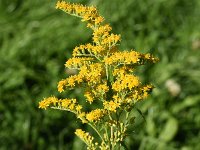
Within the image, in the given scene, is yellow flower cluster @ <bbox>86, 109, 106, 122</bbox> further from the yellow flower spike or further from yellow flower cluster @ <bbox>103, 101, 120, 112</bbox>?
the yellow flower spike

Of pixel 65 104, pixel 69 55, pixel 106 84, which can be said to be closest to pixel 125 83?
pixel 106 84

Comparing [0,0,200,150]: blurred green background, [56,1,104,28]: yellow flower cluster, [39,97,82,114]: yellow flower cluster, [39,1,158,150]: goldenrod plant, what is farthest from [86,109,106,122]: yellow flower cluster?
[0,0,200,150]: blurred green background

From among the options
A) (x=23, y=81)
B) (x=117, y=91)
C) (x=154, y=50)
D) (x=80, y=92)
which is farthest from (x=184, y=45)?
(x=117, y=91)

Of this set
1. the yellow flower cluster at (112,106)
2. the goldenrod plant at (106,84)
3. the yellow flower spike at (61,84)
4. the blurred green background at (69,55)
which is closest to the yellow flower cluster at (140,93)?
the goldenrod plant at (106,84)

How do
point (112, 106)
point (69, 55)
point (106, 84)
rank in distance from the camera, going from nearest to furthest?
1. point (112, 106)
2. point (106, 84)
3. point (69, 55)

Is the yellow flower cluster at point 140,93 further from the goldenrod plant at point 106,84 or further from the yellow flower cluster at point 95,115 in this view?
the yellow flower cluster at point 95,115

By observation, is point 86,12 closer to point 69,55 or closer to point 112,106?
point 112,106

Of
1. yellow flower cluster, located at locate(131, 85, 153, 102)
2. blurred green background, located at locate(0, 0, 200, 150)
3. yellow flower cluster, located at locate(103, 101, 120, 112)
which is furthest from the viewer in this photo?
blurred green background, located at locate(0, 0, 200, 150)

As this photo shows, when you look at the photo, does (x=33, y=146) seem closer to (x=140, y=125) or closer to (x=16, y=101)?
(x=16, y=101)

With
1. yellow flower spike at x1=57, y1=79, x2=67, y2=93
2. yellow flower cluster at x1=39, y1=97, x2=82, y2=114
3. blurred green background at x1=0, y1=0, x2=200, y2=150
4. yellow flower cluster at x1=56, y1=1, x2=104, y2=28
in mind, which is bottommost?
yellow flower cluster at x1=39, y1=97, x2=82, y2=114

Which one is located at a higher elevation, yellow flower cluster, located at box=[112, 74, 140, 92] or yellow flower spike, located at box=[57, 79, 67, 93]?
yellow flower spike, located at box=[57, 79, 67, 93]
